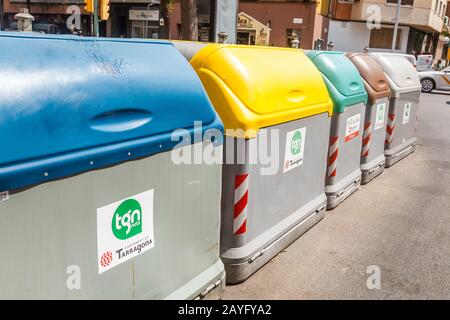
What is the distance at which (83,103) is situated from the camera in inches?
82.4

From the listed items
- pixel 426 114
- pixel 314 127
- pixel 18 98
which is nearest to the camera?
pixel 18 98

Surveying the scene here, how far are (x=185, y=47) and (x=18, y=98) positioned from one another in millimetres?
2038

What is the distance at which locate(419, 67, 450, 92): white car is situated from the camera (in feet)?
64.7

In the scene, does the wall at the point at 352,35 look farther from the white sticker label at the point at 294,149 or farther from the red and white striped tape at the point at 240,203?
the red and white striped tape at the point at 240,203

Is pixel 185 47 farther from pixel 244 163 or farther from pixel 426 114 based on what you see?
pixel 426 114

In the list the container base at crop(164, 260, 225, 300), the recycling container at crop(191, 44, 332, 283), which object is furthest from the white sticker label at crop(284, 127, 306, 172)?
the container base at crop(164, 260, 225, 300)

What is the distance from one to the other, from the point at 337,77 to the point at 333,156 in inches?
34.1

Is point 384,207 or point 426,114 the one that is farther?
point 426,114

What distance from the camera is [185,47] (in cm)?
371

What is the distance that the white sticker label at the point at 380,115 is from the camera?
20.8ft

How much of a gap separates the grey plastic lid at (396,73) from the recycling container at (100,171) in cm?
478

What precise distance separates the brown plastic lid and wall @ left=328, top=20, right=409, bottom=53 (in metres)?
32.7

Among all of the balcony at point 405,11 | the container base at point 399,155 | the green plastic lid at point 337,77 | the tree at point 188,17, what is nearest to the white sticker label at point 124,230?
the green plastic lid at point 337,77
